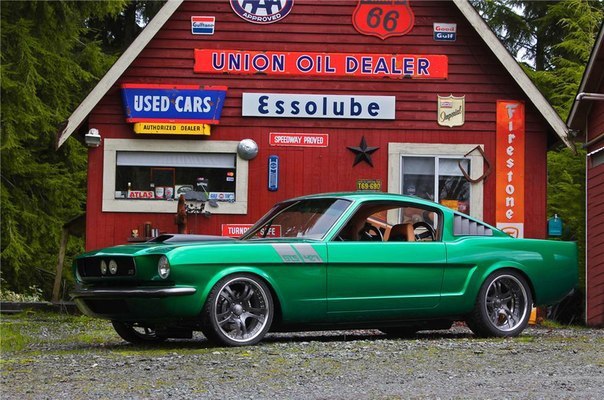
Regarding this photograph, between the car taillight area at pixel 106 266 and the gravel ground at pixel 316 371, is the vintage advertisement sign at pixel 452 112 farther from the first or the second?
the car taillight area at pixel 106 266

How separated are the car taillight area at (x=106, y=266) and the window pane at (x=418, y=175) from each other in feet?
26.2

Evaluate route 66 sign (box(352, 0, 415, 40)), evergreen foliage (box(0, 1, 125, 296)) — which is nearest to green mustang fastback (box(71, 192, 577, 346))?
route 66 sign (box(352, 0, 415, 40))

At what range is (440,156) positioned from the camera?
658 inches

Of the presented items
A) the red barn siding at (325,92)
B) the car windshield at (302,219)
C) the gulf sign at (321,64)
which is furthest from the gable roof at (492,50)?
the car windshield at (302,219)

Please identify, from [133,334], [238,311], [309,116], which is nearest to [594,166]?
[309,116]

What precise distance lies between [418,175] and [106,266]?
27.2 ft

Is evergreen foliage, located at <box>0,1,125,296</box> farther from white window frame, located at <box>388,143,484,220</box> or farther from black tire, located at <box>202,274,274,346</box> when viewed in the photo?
black tire, located at <box>202,274,274,346</box>

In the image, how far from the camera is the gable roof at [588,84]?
16094mm

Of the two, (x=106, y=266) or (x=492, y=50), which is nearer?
(x=106, y=266)

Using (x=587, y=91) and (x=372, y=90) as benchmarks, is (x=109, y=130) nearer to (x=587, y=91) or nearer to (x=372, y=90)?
(x=372, y=90)

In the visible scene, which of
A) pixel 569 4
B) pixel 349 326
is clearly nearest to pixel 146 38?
pixel 349 326

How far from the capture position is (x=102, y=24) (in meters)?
34.0

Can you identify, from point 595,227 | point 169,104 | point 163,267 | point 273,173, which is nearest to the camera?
point 163,267

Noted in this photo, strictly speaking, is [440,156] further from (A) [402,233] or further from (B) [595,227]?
(A) [402,233]
